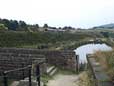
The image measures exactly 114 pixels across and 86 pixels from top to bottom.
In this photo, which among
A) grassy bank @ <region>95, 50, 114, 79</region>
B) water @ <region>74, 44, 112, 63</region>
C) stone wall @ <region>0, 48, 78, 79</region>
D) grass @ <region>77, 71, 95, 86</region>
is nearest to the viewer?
grassy bank @ <region>95, 50, 114, 79</region>

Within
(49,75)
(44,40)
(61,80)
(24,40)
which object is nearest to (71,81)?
(61,80)

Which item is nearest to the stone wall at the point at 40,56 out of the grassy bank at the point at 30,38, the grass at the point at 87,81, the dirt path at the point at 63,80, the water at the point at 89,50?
the water at the point at 89,50

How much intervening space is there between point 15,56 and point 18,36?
85.8 feet

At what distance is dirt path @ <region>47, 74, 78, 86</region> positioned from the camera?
12.6m

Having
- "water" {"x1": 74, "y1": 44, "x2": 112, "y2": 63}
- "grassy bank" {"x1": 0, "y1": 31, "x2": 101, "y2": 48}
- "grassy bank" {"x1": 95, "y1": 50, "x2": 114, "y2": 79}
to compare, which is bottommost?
"grassy bank" {"x1": 0, "y1": 31, "x2": 101, "y2": 48}

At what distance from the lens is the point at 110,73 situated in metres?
8.16

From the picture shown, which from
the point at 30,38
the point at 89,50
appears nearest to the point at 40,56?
the point at 89,50

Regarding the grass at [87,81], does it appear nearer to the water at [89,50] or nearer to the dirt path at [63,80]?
the dirt path at [63,80]

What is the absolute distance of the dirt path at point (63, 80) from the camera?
12596 mm

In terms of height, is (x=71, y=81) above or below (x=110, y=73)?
below

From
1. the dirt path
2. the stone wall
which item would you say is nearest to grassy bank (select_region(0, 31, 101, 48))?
the stone wall

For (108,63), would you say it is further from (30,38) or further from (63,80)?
(30,38)

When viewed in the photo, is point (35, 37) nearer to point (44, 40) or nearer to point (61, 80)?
point (44, 40)

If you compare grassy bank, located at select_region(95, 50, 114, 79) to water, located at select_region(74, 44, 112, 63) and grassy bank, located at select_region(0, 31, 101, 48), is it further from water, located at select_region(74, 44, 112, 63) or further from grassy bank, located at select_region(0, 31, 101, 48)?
grassy bank, located at select_region(0, 31, 101, 48)
